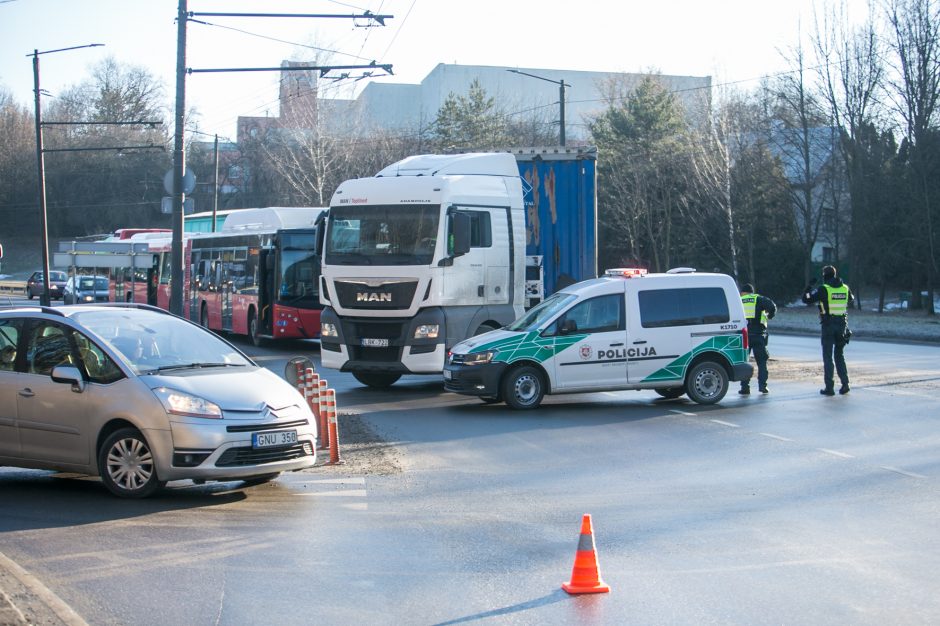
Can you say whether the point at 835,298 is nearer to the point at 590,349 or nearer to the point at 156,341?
the point at 590,349

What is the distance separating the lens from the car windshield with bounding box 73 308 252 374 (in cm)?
950

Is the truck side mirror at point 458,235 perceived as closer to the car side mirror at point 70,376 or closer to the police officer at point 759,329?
the police officer at point 759,329

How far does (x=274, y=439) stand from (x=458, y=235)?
8.42 metres

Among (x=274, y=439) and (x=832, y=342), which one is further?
(x=832, y=342)

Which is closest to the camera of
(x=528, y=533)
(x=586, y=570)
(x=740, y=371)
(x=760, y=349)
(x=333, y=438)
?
(x=586, y=570)

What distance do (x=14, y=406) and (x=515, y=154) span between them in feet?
38.9

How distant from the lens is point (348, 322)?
17.5m

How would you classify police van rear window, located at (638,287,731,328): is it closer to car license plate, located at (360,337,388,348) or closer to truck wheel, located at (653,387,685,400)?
truck wheel, located at (653,387,685,400)

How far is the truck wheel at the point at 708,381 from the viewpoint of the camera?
626 inches

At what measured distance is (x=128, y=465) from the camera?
8.97m

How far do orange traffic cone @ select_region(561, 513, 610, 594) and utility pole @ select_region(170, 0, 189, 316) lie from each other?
16.2 meters

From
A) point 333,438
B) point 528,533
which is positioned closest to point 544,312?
point 333,438

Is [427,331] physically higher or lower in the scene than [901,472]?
higher

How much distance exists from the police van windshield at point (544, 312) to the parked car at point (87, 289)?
28937 mm
